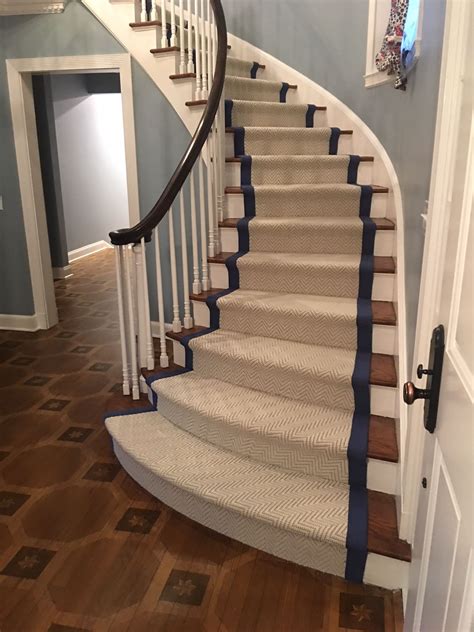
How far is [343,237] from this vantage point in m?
3.05

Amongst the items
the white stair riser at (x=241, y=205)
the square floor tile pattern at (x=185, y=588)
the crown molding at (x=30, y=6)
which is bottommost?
the square floor tile pattern at (x=185, y=588)

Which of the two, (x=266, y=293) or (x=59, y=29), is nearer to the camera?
(x=266, y=293)

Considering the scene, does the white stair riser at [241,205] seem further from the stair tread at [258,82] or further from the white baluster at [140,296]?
the stair tread at [258,82]

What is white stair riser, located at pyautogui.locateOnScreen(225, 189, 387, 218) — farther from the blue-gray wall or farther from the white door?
the white door

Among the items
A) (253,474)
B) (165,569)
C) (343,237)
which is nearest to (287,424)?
(253,474)

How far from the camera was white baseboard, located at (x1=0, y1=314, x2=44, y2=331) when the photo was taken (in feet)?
14.7

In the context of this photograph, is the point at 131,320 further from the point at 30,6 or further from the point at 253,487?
the point at 30,6

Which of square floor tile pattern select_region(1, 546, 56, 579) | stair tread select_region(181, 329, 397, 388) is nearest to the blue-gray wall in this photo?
stair tread select_region(181, 329, 397, 388)

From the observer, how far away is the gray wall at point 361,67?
6.31 ft

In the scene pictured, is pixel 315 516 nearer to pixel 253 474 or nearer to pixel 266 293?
pixel 253 474

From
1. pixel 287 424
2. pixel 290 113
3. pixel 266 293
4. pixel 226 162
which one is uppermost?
pixel 290 113

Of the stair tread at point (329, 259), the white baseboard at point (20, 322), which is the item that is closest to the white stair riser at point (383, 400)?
the stair tread at point (329, 259)

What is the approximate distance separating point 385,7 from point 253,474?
302cm

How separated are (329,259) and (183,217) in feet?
2.78
